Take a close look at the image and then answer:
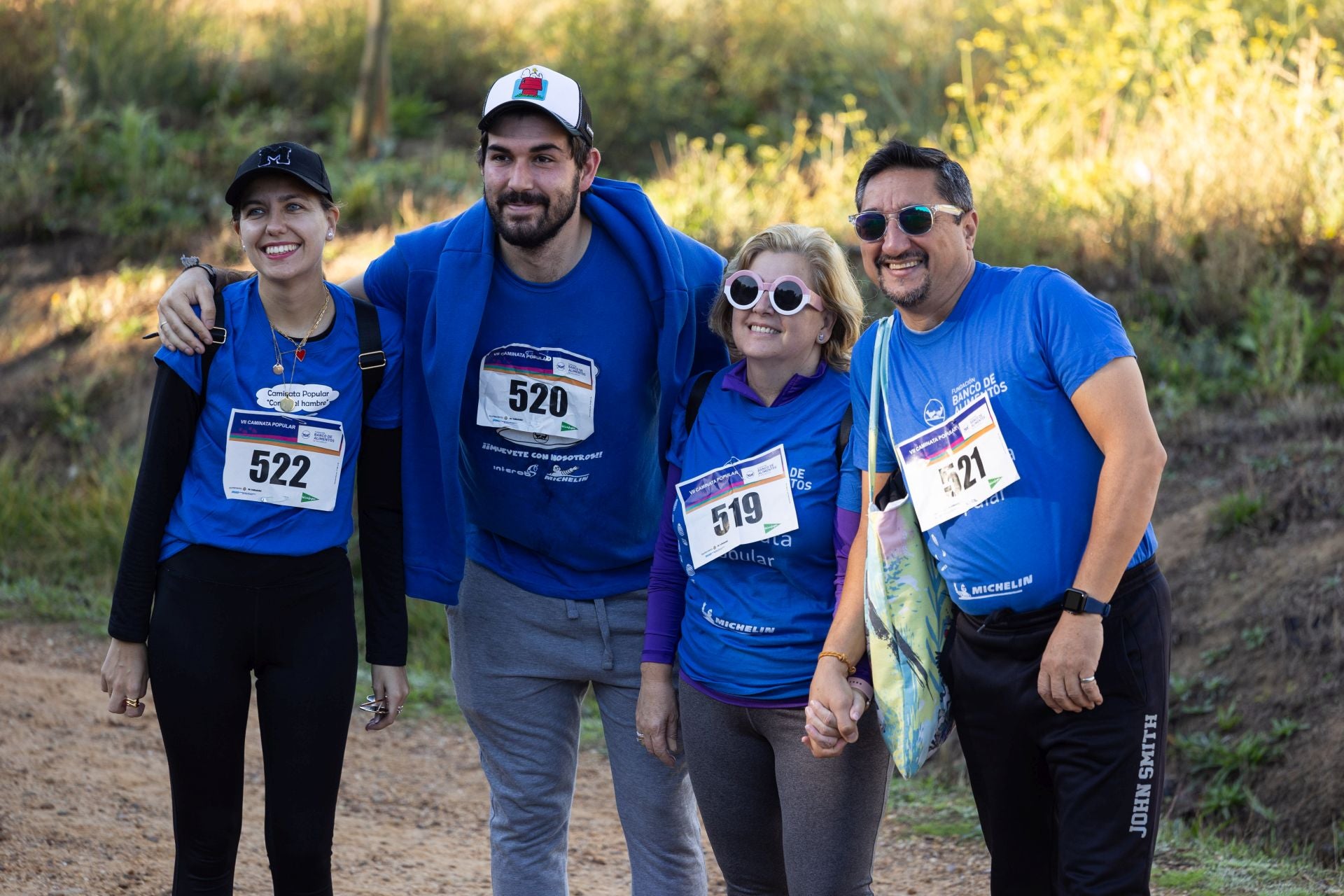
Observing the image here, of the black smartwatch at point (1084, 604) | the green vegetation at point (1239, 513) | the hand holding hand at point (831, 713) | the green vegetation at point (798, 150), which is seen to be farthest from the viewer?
the green vegetation at point (798, 150)

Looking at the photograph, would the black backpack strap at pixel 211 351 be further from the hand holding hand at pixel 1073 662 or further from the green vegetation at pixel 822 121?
the green vegetation at pixel 822 121

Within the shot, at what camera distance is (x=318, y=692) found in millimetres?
3051

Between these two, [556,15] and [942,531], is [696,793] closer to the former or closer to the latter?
[942,531]

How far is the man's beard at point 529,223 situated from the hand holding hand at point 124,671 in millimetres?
1311

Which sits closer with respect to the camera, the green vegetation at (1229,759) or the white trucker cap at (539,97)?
the white trucker cap at (539,97)

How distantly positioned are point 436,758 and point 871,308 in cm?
442

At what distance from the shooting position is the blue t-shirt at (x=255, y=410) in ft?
9.91

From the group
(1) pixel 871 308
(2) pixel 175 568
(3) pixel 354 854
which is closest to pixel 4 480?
(3) pixel 354 854

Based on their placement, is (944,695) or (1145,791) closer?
(1145,791)

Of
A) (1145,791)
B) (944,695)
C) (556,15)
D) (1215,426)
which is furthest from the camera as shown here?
(556,15)

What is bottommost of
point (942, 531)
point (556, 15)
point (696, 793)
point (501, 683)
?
point (696, 793)

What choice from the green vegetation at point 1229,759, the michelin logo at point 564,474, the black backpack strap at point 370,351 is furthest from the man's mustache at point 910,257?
the green vegetation at point 1229,759

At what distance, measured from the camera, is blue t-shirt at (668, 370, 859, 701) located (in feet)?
9.71

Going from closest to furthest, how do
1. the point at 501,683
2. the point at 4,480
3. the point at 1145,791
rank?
the point at 1145,791 < the point at 501,683 < the point at 4,480
